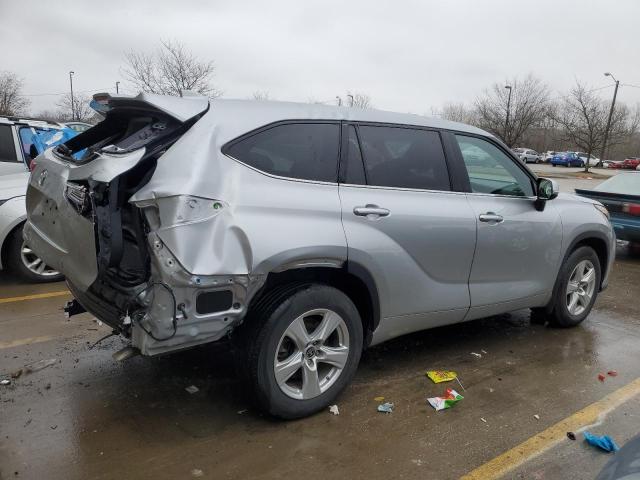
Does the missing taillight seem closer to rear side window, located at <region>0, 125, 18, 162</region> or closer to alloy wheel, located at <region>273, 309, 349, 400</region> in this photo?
alloy wheel, located at <region>273, 309, 349, 400</region>

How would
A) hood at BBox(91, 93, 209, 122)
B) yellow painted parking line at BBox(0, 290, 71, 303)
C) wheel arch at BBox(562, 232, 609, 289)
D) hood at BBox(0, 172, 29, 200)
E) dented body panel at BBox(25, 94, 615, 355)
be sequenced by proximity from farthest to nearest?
hood at BBox(0, 172, 29, 200), yellow painted parking line at BBox(0, 290, 71, 303), wheel arch at BBox(562, 232, 609, 289), hood at BBox(91, 93, 209, 122), dented body panel at BBox(25, 94, 615, 355)

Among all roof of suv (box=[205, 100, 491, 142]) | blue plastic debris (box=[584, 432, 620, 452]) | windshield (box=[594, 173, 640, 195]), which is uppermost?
roof of suv (box=[205, 100, 491, 142])

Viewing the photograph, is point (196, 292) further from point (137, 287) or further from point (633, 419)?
point (633, 419)

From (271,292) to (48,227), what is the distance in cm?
143

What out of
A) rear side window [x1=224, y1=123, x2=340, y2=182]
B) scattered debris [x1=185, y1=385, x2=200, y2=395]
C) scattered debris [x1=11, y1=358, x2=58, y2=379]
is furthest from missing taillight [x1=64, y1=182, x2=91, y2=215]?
scattered debris [x1=11, y1=358, x2=58, y2=379]

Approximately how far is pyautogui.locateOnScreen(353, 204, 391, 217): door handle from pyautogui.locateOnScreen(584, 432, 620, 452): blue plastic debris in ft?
5.75

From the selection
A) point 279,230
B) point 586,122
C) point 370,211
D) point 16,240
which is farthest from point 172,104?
point 586,122

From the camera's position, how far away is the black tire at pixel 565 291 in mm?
4633

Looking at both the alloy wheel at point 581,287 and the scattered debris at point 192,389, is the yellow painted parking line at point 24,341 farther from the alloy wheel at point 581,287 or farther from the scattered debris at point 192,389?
the alloy wheel at point 581,287

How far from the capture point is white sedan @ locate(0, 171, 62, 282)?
548 cm

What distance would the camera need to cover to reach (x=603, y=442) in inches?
116

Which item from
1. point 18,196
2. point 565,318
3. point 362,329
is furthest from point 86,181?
point 565,318

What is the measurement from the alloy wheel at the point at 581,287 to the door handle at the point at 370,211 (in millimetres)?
2420

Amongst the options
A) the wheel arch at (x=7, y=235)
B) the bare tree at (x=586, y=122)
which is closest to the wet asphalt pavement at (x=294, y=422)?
the wheel arch at (x=7, y=235)
